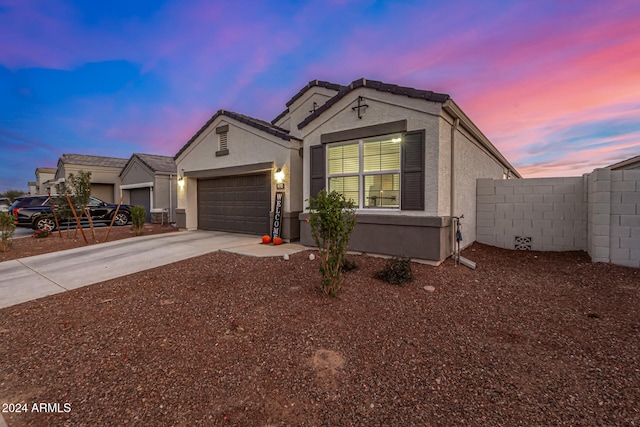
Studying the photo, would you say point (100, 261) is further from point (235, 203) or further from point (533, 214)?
point (533, 214)

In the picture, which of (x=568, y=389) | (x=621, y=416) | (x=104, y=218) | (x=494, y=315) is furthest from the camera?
(x=104, y=218)

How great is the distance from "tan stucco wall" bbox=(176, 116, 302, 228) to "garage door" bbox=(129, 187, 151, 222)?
6.13 m

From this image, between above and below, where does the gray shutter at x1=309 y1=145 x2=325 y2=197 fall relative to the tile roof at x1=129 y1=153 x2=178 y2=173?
below

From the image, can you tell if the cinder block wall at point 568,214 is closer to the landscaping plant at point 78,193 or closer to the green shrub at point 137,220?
the green shrub at point 137,220

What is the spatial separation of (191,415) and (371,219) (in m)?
5.16

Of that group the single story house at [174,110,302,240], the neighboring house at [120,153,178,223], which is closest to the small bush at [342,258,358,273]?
the single story house at [174,110,302,240]

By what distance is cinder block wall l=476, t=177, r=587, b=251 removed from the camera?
6.98m

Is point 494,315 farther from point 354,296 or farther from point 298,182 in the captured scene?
point 298,182

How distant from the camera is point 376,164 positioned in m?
6.55

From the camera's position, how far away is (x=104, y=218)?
45.1ft

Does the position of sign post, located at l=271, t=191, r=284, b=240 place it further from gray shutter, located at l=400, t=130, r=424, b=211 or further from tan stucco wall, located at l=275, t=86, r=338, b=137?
gray shutter, located at l=400, t=130, r=424, b=211

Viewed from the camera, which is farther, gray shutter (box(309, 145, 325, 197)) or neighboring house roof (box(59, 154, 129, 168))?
neighboring house roof (box(59, 154, 129, 168))

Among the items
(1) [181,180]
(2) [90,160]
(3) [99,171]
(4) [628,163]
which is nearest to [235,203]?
(1) [181,180]

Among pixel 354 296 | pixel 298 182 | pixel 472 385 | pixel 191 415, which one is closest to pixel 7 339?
pixel 191 415
